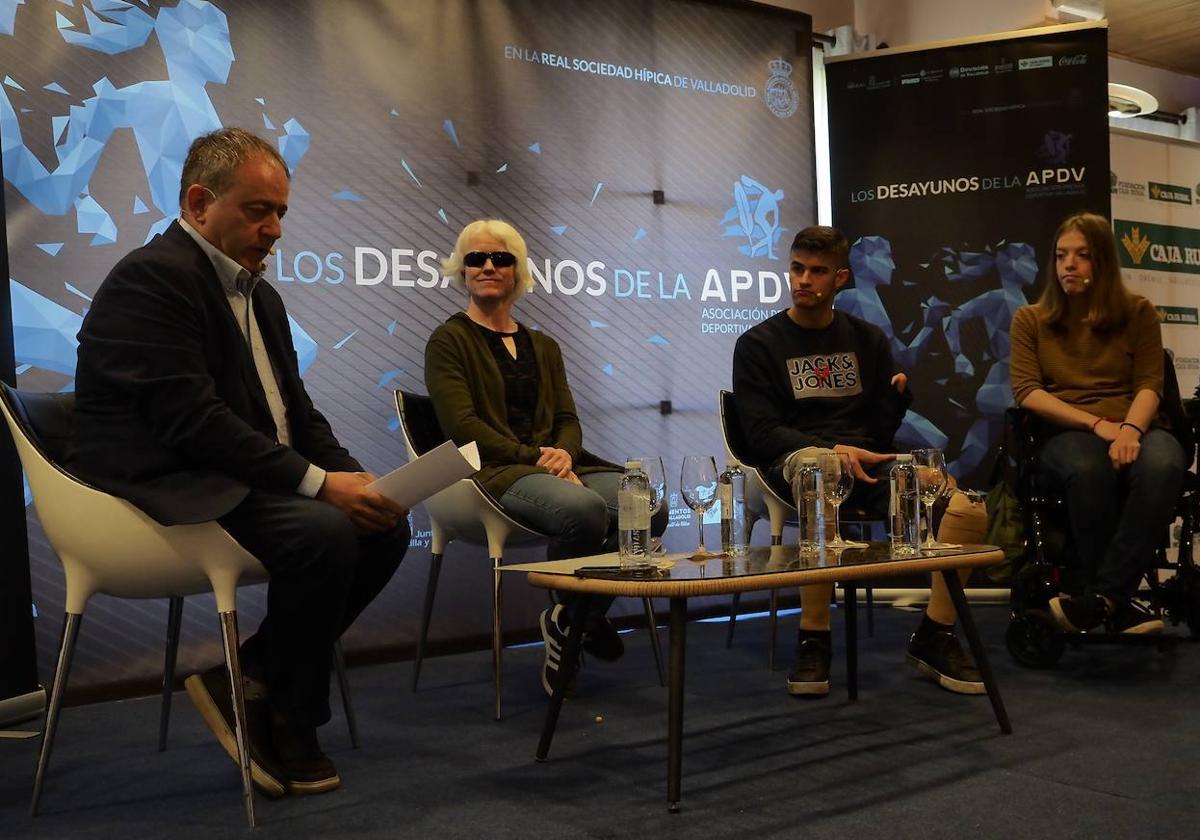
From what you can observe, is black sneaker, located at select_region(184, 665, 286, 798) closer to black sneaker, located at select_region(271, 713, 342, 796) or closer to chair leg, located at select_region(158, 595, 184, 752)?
black sneaker, located at select_region(271, 713, 342, 796)

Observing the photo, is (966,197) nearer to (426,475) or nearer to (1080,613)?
(1080,613)

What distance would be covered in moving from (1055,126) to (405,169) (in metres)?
2.78

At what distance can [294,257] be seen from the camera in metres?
3.97

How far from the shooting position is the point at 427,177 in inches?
167

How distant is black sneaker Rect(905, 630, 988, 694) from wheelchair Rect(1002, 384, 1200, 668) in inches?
10.1

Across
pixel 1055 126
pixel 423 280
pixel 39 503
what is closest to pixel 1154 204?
pixel 1055 126

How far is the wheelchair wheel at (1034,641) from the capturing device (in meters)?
3.43

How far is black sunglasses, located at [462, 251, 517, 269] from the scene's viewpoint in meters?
3.57

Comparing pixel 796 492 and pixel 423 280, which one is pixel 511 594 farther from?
pixel 796 492

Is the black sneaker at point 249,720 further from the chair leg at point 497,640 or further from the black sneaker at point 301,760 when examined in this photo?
the chair leg at point 497,640

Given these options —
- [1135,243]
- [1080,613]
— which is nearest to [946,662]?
[1080,613]

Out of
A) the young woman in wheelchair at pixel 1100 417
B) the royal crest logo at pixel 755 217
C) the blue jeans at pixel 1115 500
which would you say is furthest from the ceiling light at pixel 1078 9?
the blue jeans at pixel 1115 500

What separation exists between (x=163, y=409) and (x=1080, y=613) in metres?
2.53

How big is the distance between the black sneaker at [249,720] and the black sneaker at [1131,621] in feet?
7.73
